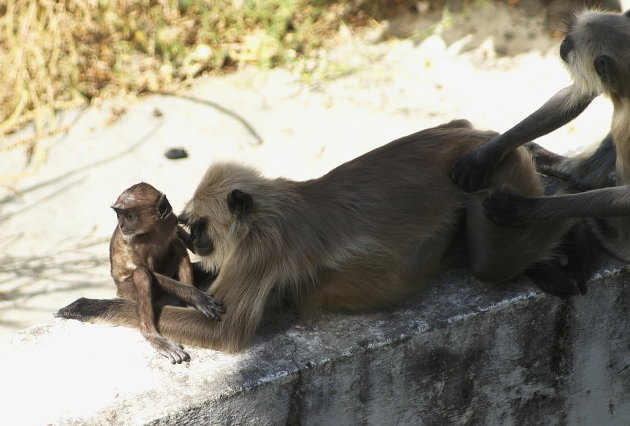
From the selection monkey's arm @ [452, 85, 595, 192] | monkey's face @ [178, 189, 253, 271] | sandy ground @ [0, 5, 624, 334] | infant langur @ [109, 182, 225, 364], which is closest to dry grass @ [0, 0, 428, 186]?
sandy ground @ [0, 5, 624, 334]

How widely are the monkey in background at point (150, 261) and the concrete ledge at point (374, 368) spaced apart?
86mm

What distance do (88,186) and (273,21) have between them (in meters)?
2.54

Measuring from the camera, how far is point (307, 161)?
6.06 metres

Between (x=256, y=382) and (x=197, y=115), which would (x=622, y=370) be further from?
(x=197, y=115)

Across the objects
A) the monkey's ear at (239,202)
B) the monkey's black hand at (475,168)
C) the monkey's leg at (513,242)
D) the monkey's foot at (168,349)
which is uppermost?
the monkey's black hand at (475,168)

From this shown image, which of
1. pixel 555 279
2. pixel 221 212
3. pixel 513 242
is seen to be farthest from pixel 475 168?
pixel 221 212

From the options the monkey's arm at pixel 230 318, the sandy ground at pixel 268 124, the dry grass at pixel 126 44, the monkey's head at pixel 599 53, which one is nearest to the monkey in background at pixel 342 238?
the monkey's arm at pixel 230 318

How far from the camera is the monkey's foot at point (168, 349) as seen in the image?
8.92 ft

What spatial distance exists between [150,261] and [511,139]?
1.36 metres

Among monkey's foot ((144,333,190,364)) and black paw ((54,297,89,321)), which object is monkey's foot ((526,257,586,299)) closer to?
monkey's foot ((144,333,190,364))

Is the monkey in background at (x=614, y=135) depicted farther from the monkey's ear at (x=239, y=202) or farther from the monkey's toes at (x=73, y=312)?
the monkey's toes at (x=73, y=312)

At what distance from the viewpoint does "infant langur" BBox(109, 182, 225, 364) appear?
2.79 m

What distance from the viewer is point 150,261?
3.02 m

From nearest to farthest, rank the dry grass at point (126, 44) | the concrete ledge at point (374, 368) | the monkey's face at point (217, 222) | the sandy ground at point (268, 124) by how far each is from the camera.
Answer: the concrete ledge at point (374, 368), the monkey's face at point (217, 222), the sandy ground at point (268, 124), the dry grass at point (126, 44)
